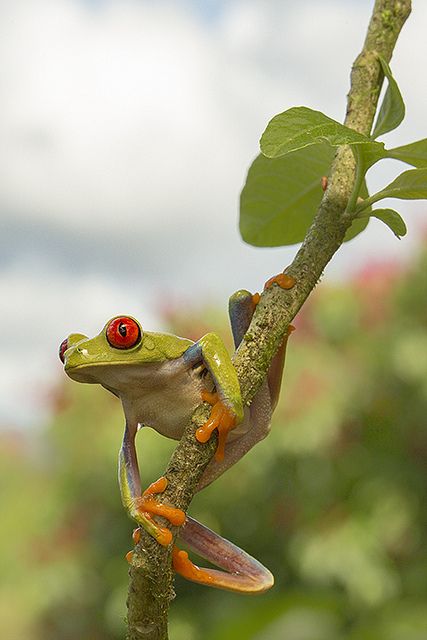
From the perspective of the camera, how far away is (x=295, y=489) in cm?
451

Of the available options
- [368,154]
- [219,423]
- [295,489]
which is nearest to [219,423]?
[219,423]

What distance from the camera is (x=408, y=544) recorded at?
4348mm

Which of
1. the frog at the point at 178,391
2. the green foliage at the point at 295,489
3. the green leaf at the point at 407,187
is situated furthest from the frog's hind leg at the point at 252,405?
the green foliage at the point at 295,489

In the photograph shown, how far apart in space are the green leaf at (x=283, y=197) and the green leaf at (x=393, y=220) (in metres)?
0.05

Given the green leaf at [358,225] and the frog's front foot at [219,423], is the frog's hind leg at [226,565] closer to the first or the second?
the frog's front foot at [219,423]

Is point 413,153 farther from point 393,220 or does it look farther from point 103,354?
point 103,354

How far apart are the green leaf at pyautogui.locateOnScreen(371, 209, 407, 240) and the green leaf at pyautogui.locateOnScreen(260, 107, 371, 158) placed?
0.37 feet

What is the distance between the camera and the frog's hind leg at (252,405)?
1.94 ft

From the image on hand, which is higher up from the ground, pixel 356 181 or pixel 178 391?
pixel 356 181

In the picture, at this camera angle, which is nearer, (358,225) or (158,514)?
(158,514)

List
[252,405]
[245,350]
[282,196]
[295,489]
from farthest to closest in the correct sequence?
[295,489] → [282,196] → [252,405] → [245,350]

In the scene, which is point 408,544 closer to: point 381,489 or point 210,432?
point 381,489

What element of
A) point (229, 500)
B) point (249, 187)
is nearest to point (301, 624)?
point (229, 500)

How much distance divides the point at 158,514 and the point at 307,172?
34 centimetres
